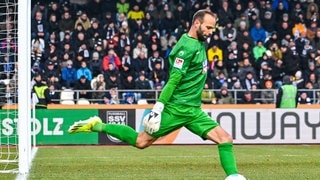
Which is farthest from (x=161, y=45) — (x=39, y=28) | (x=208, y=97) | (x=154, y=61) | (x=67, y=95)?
(x=67, y=95)

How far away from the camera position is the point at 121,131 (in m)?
10.6

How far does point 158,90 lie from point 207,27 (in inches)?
677

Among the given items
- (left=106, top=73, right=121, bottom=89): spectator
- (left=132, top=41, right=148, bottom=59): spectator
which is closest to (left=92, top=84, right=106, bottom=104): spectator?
(left=106, top=73, right=121, bottom=89): spectator

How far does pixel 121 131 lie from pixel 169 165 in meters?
4.31

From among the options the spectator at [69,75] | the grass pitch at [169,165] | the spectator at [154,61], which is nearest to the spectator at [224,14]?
the spectator at [154,61]

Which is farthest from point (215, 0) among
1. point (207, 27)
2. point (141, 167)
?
point (207, 27)

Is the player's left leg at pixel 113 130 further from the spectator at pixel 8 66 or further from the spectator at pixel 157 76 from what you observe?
the spectator at pixel 157 76

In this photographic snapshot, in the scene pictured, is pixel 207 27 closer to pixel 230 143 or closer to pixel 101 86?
pixel 230 143

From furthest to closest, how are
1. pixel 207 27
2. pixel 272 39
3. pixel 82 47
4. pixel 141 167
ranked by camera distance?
1. pixel 272 39
2. pixel 82 47
3. pixel 141 167
4. pixel 207 27

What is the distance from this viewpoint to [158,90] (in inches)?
1069

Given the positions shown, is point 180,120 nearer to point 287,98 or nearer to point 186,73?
point 186,73

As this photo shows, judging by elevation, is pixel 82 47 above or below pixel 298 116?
above

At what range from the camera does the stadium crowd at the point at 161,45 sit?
2775 cm

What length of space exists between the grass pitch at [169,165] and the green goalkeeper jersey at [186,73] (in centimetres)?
221
